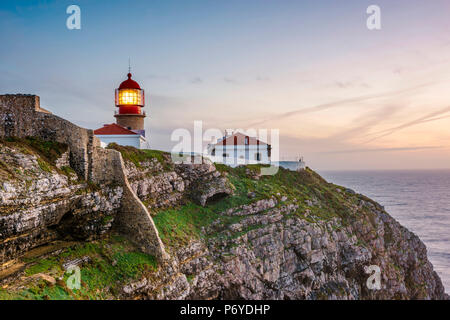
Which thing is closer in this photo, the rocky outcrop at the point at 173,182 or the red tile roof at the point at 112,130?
the rocky outcrop at the point at 173,182

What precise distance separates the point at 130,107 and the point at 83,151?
65.0 ft

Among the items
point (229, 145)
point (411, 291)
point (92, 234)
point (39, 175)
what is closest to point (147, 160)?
point (92, 234)

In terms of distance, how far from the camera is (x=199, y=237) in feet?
79.6

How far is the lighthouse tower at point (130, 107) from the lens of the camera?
121 ft

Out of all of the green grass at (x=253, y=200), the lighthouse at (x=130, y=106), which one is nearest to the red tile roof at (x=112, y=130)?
the lighthouse at (x=130, y=106)

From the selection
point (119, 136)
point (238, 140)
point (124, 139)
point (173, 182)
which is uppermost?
point (238, 140)

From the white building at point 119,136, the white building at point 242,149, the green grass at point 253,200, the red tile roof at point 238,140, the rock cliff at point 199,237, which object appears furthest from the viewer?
the red tile roof at point 238,140

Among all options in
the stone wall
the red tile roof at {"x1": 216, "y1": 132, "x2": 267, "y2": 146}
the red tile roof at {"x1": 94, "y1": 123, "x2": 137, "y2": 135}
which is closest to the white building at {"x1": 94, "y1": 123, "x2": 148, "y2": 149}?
the red tile roof at {"x1": 94, "y1": 123, "x2": 137, "y2": 135}

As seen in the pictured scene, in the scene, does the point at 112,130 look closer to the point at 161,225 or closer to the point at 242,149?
the point at 161,225

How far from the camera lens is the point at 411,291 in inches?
1342

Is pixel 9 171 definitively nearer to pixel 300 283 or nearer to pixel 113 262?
pixel 113 262

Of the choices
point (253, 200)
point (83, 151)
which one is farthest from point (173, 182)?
point (83, 151)

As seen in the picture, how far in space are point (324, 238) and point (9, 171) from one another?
2592 centimetres

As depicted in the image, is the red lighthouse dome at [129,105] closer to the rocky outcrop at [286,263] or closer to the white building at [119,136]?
the white building at [119,136]
